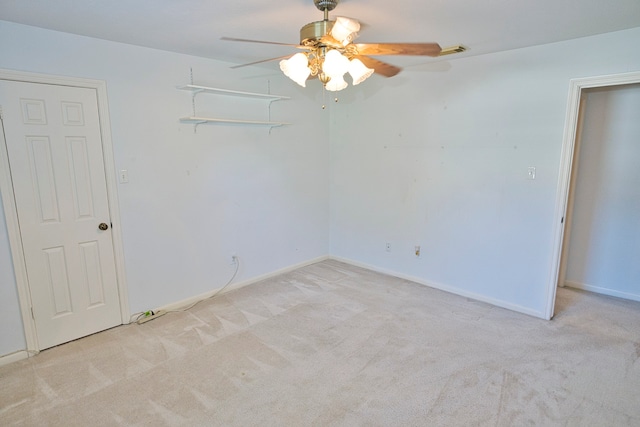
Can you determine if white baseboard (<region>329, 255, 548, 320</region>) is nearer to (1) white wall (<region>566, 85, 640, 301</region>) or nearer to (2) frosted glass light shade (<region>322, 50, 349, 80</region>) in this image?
(1) white wall (<region>566, 85, 640, 301</region>)

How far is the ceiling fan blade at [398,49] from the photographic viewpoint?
1.73 metres

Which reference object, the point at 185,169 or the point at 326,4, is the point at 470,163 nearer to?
the point at 326,4

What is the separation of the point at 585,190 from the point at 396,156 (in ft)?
6.70

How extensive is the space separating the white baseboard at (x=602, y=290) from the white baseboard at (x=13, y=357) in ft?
17.2

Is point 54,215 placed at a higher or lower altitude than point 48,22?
lower

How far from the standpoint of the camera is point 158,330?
9.77 feet

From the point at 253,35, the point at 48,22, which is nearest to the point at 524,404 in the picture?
the point at 253,35

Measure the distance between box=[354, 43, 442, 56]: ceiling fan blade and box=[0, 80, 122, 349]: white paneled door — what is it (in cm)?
222

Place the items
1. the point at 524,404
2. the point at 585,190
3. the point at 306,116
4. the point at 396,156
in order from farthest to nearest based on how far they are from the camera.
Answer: the point at 306,116 → the point at 396,156 → the point at 585,190 → the point at 524,404

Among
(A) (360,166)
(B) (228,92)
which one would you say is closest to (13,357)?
(B) (228,92)

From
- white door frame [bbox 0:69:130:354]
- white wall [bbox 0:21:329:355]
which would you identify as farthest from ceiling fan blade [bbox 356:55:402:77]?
white door frame [bbox 0:69:130:354]

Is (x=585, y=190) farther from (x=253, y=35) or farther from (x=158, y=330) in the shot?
(x=158, y=330)

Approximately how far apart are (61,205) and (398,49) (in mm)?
2694

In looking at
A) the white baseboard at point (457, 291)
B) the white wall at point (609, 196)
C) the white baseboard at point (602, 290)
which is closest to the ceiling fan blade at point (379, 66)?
the white baseboard at point (457, 291)
